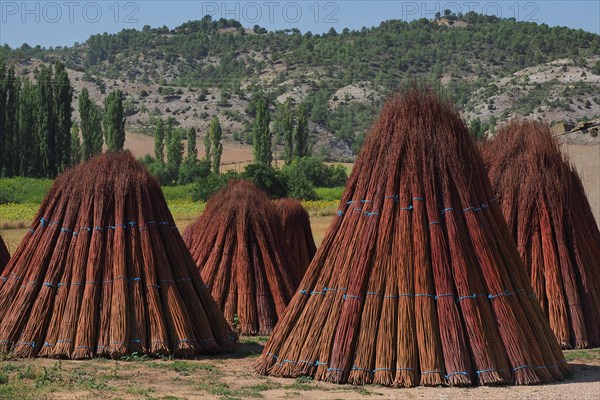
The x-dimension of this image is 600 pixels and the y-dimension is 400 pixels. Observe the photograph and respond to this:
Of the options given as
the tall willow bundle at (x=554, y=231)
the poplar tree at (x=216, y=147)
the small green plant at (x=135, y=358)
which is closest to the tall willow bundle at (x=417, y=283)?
the small green plant at (x=135, y=358)

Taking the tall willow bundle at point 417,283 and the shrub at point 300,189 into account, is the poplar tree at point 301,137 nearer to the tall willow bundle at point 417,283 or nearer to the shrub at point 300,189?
the shrub at point 300,189

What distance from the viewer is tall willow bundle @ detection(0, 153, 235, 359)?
37.0 feet

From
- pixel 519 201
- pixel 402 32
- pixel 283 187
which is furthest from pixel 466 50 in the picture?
pixel 519 201

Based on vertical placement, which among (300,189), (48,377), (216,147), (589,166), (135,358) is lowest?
(300,189)

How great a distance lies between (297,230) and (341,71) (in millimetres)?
101695

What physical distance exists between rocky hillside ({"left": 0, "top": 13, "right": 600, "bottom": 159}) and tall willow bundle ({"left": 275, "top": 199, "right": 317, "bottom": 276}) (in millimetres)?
64152

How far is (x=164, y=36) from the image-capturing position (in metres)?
158

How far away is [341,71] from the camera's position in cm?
11850

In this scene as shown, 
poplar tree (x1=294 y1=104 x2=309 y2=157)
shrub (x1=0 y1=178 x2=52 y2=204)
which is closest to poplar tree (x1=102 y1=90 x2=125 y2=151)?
poplar tree (x1=294 y1=104 x2=309 y2=157)

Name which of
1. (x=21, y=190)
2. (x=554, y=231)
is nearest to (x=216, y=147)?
(x=21, y=190)

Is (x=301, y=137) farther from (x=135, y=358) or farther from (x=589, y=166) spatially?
(x=135, y=358)

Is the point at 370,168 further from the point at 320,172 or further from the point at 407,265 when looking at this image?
→ the point at 320,172

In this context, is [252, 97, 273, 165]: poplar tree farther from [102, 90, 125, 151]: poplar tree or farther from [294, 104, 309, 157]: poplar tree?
[102, 90, 125, 151]: poplar tree

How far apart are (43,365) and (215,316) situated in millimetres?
2395
